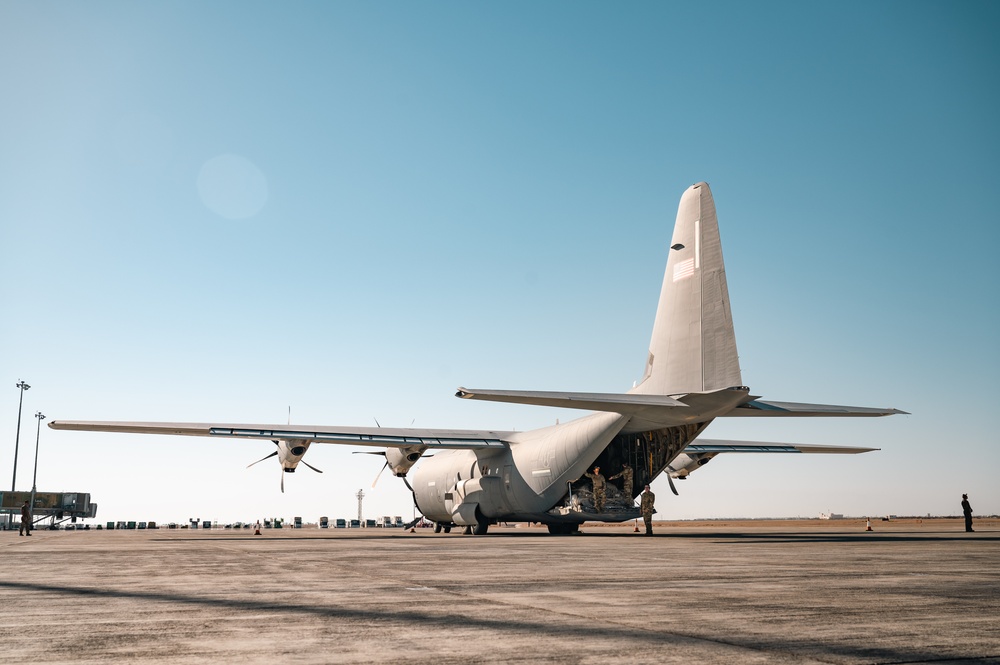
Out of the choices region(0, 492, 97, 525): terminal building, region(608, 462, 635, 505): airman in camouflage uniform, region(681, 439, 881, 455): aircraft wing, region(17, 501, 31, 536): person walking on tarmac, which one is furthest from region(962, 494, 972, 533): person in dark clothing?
region(0, 492, 97, 525): terminal building

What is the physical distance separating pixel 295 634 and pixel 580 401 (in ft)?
44.5

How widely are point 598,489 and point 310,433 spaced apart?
995cm

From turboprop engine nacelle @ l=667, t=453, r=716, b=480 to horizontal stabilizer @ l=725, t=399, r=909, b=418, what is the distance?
12763 mm

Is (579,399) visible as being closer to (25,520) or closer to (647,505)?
(647,505)

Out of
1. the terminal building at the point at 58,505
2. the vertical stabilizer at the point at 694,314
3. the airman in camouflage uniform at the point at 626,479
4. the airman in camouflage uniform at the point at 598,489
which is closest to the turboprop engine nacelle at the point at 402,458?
the airman in camouflage uniform at the point at 598,489

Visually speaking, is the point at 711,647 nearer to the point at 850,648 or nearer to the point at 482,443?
the point at 850,648

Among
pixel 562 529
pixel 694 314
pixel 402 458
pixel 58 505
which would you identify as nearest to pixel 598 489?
pixel 562 529

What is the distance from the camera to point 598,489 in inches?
1009

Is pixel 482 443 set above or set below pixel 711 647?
above

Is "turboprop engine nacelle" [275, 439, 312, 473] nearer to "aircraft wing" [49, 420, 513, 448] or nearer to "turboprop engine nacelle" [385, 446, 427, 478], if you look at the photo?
"aircraft wing" [49, 420, 513, 448]

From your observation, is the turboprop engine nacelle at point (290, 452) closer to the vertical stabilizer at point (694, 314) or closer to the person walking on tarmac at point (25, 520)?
the vertical stabilizer at point (694, 314)

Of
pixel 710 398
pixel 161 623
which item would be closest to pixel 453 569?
pixel 161 623

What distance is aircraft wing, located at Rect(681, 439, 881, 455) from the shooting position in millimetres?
31969

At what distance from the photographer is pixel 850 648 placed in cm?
400
